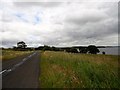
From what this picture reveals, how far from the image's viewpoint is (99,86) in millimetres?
9914

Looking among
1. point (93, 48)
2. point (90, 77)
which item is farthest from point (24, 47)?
point (90, 77)

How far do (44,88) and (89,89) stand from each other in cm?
216

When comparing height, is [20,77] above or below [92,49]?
below

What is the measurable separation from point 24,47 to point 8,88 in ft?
573

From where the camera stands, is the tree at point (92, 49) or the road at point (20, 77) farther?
the tree at point (92, 49)

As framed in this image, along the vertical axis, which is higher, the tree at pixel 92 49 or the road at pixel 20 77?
the tree at pixel 92 49

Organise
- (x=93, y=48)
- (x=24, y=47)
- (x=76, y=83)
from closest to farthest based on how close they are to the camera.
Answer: (x=76, y=83)
(x=93, y=48)
(x=24, y=47)

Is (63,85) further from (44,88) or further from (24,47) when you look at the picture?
(24,47)

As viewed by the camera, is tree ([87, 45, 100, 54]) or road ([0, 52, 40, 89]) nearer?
road ([0, 52, 40, 89])

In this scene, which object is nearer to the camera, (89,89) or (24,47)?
(89,89)

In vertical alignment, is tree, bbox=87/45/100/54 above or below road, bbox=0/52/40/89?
above

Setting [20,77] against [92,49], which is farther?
[92,49]

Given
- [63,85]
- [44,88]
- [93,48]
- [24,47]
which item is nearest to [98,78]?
[63,85]

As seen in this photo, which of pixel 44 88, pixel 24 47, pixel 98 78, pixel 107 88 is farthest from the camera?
pixel 24 47
